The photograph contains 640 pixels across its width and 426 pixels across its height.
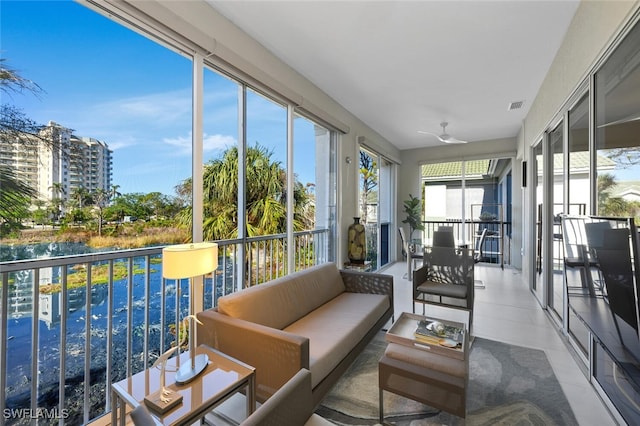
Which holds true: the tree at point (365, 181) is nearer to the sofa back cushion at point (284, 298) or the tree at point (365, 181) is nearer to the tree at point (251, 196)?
the tree at point (251, 196)

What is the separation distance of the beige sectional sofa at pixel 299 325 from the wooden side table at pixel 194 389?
165 millimetres

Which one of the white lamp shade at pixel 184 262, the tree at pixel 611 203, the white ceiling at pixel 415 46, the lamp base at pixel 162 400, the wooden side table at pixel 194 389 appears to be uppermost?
the white ceiling at pixel 415 46

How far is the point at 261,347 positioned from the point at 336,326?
0.70 metres

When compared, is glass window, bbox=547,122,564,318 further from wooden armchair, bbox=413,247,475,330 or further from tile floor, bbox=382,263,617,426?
wooden armchair, bbox=413,247,475,330

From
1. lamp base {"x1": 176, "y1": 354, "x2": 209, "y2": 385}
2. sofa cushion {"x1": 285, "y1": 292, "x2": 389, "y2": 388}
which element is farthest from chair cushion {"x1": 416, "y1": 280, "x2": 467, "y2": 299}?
lamp base {"x1": 176, "y1": 354, "x2": 209, "y2": 385}

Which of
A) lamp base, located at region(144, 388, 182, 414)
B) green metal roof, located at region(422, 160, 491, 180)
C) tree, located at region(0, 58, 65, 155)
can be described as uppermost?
green metal roof, located at region(422, 160, 491, 180)

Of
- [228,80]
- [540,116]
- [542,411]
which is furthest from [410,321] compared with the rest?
[540,116]

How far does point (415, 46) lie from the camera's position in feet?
8.71

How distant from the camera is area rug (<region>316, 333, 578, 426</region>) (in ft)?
5.42

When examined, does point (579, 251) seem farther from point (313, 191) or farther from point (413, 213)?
point (413, 213)

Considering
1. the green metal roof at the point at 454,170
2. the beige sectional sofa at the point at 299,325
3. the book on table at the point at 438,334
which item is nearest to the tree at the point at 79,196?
the beige sectional sofa at the point at 299,325

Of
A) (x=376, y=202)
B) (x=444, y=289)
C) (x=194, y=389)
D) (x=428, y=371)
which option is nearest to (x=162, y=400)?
(x=194, y=389)

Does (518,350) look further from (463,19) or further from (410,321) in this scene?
(463,19)

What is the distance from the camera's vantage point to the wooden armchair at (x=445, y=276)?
2.97 meters
